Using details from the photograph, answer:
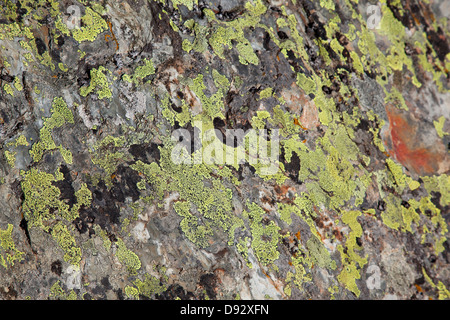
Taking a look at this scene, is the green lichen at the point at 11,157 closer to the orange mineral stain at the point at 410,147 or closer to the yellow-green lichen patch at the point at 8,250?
the yellow-green lichen patch at the point at 8,250

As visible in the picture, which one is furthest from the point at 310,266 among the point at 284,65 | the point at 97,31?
the point at 97,31

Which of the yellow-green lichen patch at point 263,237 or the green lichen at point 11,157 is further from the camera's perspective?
the yellow-green lichen patch at point 263,237

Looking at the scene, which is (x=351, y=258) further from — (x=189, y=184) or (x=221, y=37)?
(x=221, y=37)

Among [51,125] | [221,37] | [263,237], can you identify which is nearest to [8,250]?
[51,125]

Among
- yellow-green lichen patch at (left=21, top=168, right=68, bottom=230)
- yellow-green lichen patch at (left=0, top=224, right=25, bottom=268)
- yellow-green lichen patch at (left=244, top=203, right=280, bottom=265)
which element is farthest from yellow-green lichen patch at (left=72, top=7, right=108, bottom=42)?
yellow-green lichen patch at (left=244, top=203, right=280, bottom=265)

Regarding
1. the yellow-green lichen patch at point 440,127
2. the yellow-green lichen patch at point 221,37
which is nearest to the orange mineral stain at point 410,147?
the yellow-green lichen patch at point 440,127

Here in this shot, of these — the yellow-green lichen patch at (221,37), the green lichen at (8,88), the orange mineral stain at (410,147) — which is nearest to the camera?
the green lichen at (8,88)
